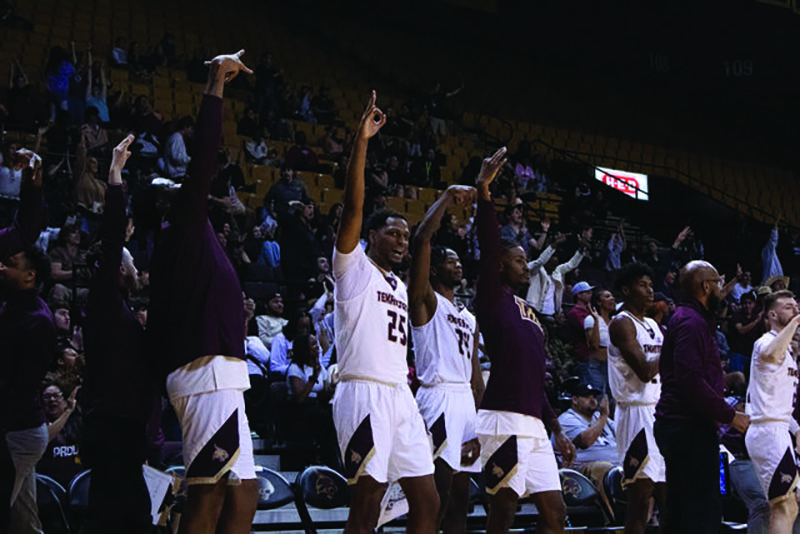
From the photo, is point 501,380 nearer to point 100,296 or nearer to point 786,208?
point 100,296

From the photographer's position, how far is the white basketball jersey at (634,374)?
7.87 meters

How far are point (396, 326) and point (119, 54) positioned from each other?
41.2ft

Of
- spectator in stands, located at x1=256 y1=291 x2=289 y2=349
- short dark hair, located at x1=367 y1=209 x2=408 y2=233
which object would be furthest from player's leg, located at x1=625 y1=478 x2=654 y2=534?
spectator in stands, located at x1=256 y1=291 x2=289 y2=349

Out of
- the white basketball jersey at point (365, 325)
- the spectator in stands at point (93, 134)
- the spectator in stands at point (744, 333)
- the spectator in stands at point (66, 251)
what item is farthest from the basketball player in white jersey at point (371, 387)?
the spectator in stands at point (744, 333)

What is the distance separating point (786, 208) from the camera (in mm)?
25672

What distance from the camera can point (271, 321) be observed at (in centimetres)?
1183

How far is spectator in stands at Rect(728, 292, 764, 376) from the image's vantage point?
15.5m

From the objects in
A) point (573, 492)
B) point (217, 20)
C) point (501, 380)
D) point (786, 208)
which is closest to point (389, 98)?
point (217, 20)

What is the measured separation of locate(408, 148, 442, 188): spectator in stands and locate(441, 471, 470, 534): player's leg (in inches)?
434

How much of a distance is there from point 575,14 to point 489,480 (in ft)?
61.9

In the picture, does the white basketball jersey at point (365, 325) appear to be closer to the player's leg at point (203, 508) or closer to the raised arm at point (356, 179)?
the raised arm at point (356, 179)

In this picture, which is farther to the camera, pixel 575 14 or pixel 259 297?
pixel 575 14

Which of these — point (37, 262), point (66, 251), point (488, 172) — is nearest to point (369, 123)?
point (488, 172)

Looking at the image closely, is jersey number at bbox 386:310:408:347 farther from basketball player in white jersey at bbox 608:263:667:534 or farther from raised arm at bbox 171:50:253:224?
basketball player in white jersey at bbox 608:263:667:534
